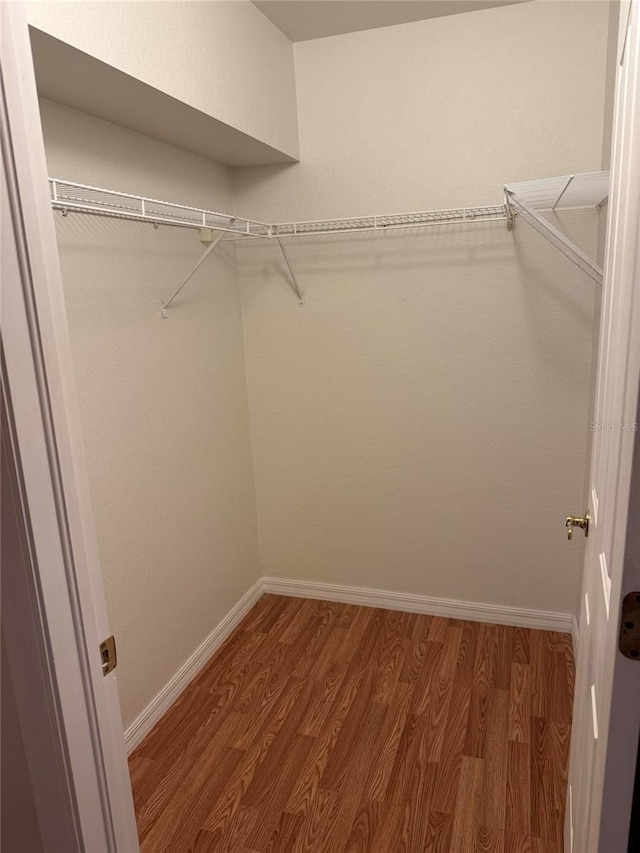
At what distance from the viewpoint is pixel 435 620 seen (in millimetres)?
2830

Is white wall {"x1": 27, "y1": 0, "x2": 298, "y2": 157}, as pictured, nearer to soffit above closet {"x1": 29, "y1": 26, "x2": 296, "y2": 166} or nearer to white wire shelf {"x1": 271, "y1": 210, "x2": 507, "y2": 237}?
soffit above closet {"x1": 29, "y1": 26, "x2": 296, "y2": 166}

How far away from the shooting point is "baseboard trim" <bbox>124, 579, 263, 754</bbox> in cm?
216

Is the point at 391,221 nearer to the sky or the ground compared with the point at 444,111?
nearer to the ground

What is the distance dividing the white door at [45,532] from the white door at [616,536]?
2.51 feet

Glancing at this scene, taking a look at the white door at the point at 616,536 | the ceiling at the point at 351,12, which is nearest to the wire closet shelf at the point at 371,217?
the white door at the point at 616,536

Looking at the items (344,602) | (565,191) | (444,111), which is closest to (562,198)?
(565,191)

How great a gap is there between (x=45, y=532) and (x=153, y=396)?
1.41 metres

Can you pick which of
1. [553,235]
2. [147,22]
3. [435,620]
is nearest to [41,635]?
[147,22]

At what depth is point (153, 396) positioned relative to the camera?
2.22m

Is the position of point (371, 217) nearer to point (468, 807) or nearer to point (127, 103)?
point (127, 103)

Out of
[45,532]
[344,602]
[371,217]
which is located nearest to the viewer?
[45,532]

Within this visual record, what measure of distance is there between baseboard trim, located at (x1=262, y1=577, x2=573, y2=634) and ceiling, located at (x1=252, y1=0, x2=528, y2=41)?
2.45 metres

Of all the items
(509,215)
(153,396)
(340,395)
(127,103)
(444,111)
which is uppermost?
(444,111)

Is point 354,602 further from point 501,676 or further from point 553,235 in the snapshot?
point 553,235
